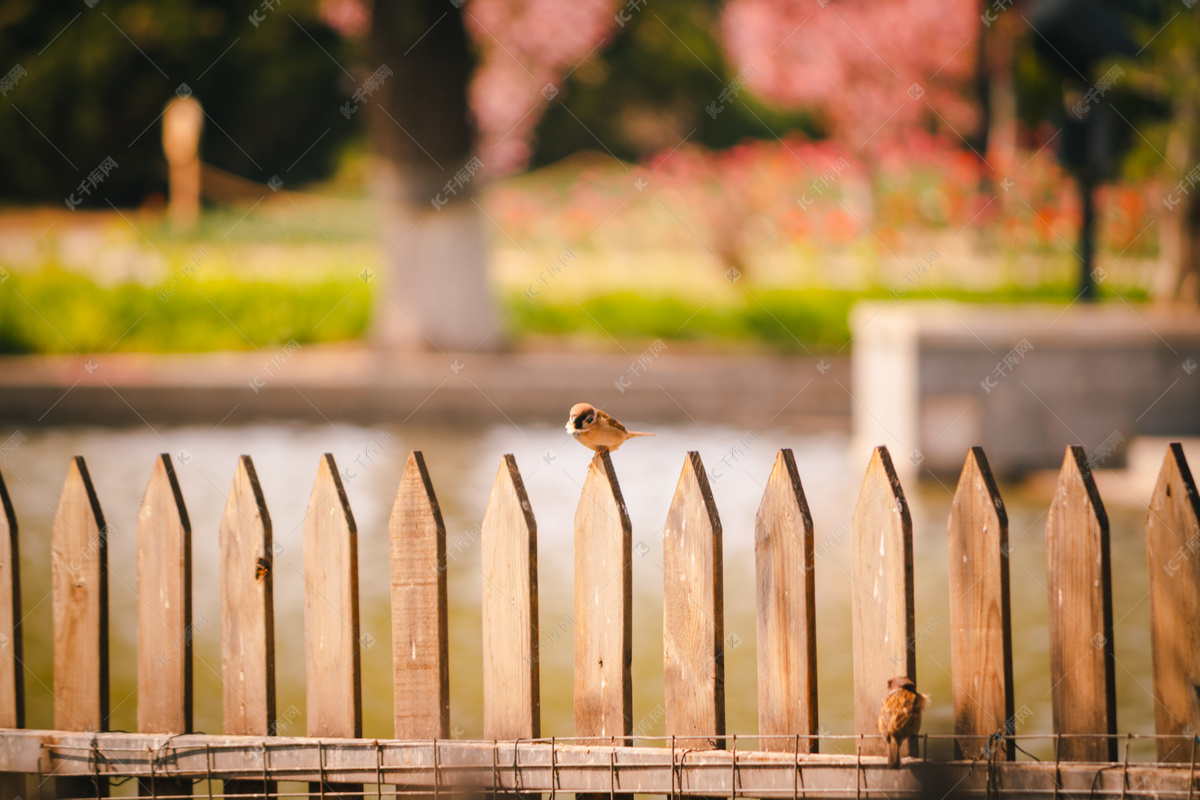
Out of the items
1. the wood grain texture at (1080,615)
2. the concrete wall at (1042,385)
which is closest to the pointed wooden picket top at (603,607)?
the wood grain texture at (1080,615)

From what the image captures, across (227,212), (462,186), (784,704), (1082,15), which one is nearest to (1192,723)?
(784,704)

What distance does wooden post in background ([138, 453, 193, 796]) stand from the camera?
2.24m

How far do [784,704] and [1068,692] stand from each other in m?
0.51

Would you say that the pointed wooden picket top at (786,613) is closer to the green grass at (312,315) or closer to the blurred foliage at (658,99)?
the green grass at (312,315)

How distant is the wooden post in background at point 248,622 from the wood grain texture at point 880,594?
112 centimetres

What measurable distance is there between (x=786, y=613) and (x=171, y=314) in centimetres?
1166

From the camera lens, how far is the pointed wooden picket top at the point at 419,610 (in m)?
2.09

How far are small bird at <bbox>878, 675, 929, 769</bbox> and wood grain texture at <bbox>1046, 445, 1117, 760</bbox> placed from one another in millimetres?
258

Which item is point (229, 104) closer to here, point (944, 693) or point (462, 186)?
point (462, 186)

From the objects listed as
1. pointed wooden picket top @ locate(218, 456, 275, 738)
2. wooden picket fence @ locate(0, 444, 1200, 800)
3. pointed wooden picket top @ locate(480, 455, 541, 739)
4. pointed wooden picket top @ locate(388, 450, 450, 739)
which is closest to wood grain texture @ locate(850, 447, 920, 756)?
wooden picket fence @ locate(0, 444, 1200, 800)

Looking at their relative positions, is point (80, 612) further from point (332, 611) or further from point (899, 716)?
point (899, 716)

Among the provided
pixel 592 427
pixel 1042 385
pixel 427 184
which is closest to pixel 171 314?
pixel 427 184

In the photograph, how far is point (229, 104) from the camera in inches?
1012

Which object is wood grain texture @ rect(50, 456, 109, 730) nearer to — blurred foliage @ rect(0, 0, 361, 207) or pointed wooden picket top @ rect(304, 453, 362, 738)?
pointed wooden picket top @ rect(304, 453, 362, 738)
